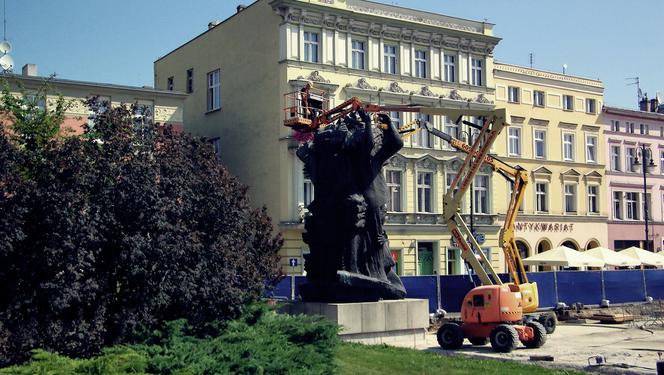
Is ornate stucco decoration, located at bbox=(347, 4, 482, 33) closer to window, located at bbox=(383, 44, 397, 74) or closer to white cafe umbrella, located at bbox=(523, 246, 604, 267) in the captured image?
window, located at bbox=(383, 44, 397, 74)

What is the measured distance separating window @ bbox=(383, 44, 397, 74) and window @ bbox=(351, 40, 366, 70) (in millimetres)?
1516

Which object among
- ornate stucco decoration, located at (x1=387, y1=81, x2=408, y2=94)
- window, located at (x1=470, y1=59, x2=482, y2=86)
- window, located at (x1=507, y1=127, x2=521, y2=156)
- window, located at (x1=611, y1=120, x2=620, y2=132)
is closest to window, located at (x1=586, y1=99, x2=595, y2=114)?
window, located at (x1=611, y1=120, x2=620, y2=132)

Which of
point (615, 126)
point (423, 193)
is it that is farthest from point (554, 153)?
point (423, 193)

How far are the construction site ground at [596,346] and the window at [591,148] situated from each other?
2601 cm

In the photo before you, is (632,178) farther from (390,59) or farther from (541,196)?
(390,59)

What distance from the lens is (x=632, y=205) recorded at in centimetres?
6150

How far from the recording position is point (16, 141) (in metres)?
14.9

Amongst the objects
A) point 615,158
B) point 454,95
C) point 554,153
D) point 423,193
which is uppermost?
point 454,95

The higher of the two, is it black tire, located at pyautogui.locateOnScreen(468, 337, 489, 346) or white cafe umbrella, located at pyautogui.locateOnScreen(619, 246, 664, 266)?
white cafe umbrella, located at pyautogui.locateOnScreen(619, 246, 664, 266)

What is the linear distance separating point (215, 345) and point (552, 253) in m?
27.8

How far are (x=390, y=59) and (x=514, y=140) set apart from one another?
Result: 11632mm

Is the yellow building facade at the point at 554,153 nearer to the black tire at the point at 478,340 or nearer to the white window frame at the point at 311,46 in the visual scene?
the white window frame at the point at 311,46

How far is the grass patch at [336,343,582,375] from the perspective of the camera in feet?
50.0

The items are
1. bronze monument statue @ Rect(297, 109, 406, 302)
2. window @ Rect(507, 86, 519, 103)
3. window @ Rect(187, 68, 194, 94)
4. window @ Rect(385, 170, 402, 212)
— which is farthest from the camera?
window @ Rect(507, 86, 519, 103)
